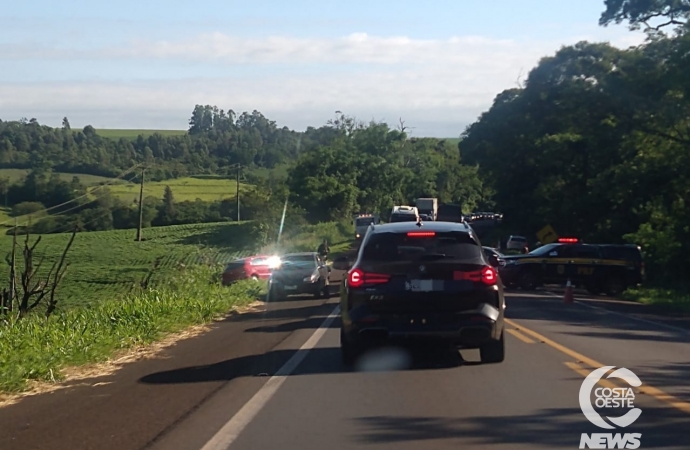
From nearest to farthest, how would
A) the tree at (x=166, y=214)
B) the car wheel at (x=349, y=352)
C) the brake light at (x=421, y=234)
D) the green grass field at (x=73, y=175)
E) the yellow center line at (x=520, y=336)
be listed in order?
the brake light at (x=421, y=234)
the car wheel at (x=349, y=352)
the yellow center line at (x=520, y=336)
the tree at (x=166, y=214)
the green grass field at (x=73, y=175)

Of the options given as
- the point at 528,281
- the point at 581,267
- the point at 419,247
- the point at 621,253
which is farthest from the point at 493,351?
the point at 528,281

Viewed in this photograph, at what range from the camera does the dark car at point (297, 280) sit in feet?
89.4

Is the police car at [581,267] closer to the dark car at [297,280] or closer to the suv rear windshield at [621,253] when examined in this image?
the suv rear windshield at [621,253]

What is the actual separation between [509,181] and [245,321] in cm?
4946

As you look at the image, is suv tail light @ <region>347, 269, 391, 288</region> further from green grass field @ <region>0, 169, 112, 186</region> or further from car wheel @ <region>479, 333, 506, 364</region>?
green grass field @ <region>0, 169, 112, 186</region>

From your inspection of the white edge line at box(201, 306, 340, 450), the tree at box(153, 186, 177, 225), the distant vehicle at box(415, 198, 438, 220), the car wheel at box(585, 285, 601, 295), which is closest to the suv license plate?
the white edge line at box(201, 306, 340, 450)

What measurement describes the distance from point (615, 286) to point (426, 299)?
71.4 feet

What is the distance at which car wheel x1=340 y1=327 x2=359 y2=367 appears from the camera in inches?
465

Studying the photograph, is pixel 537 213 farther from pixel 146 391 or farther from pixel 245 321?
pixel 146 391

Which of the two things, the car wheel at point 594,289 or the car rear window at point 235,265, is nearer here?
the car wheel at point 594,289

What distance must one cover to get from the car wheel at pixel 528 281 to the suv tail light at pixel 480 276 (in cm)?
2144

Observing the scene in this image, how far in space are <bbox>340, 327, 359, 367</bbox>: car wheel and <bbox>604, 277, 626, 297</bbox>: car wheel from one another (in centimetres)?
2118

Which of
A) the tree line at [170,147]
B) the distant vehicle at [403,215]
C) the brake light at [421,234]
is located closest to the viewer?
the brake light at [421,234]

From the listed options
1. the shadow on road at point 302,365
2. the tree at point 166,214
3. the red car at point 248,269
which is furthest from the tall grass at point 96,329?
the tree at point 166,214
